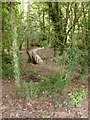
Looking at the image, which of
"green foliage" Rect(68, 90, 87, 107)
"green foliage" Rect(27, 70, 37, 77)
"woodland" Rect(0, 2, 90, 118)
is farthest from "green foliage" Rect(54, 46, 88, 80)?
"green foliage" Rect(27, 70, 37, 77)

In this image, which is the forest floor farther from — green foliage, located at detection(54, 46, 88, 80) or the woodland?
green foliage, located at detection(54, 46, 88, 80)

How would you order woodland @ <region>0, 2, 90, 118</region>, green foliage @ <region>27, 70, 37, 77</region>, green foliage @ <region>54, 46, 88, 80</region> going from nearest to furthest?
woodland @ <region>0, 2, 90, 118</region>, green foliage @ <region>54, 46, 88, 80</region>, green foliage @ <region>27, 70, 37, 77</region>

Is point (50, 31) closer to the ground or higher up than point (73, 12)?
closer to the ground

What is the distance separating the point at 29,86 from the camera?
3.86m

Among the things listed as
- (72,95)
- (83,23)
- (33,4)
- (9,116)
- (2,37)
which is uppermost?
(33,4)

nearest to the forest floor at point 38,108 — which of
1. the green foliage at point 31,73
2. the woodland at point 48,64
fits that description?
the woodland at point 48,64

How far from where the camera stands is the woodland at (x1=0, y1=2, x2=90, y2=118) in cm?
362

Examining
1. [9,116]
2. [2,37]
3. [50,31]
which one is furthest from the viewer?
[50,31]

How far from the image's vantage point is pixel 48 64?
5539 millimetres

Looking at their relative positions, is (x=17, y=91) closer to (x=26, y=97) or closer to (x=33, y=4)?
(x=26, y=97)

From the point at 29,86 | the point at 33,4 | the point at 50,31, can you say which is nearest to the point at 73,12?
the point at 50,31

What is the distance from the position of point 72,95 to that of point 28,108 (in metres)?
0.72

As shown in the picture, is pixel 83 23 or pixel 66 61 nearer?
pixel 66 61

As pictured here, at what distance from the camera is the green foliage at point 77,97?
11.8 feet
